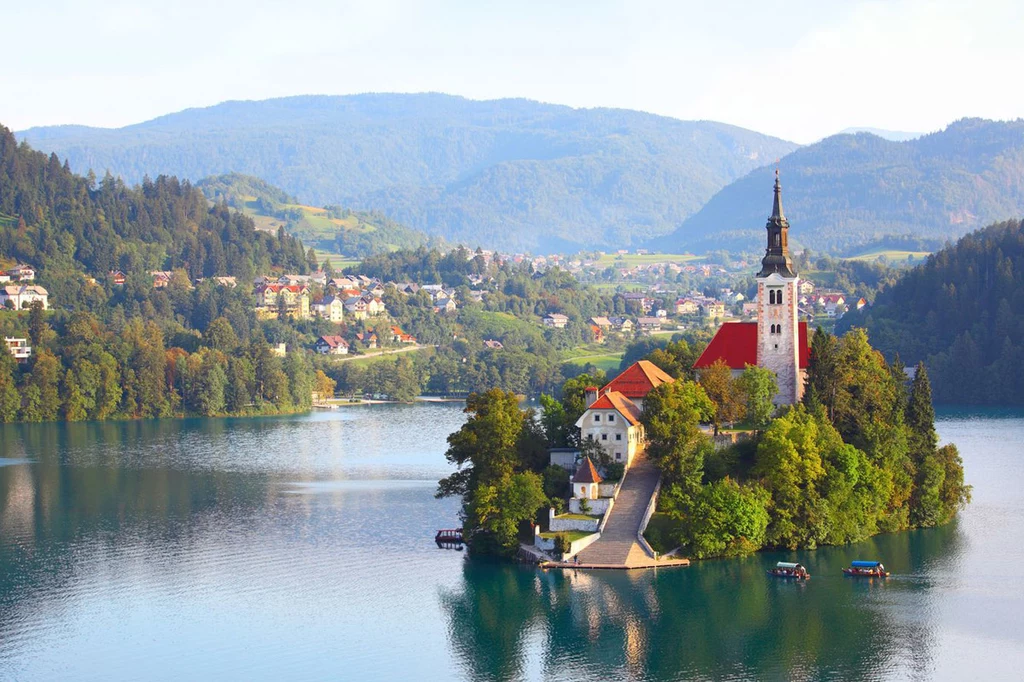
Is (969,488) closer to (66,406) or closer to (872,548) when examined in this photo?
(872,548)

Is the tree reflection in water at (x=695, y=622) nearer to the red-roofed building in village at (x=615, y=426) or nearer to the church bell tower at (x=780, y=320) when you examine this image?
the red-roofed building in village at (x=615, y=426)

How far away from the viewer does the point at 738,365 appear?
6631 centimetres

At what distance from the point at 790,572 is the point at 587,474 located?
28.0 feet

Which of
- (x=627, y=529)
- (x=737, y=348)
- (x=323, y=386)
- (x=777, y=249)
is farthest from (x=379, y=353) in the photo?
(x=627, y=529)

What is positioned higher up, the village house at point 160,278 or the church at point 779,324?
the village house at point 160,278

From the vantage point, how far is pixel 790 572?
176ft

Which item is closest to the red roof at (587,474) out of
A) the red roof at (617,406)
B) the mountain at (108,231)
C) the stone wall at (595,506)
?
the stone wall at (595,506)

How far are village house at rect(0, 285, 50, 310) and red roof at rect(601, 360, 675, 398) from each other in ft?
298

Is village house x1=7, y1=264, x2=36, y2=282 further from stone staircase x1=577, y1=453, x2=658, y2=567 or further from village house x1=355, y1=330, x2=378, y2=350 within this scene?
stone staircase x1=577, y1=453, x2=658, y2=567

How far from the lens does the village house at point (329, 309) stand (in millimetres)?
173375

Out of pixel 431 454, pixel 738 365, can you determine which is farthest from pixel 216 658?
pixel 431 454

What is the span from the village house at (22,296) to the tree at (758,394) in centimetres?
9467

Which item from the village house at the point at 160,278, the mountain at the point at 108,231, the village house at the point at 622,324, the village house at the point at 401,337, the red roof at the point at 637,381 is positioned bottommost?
the red roof at the point at 637,381

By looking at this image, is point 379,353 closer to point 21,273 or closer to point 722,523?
point 21,273
